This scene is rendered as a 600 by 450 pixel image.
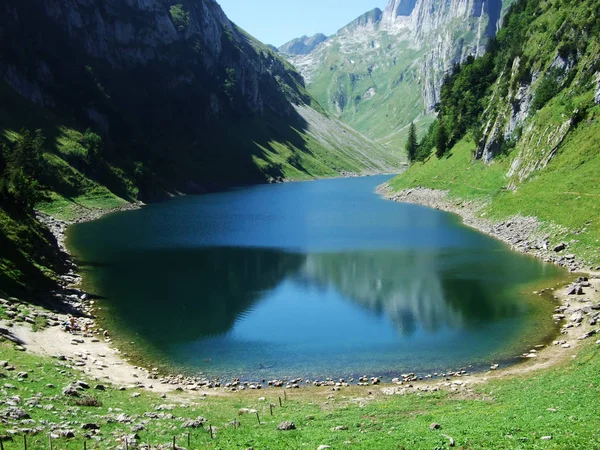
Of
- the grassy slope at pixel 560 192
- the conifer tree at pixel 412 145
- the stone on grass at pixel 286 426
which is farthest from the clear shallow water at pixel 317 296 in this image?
the conifer tree at pixel 412 145

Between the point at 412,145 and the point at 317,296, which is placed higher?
the point at 412,145

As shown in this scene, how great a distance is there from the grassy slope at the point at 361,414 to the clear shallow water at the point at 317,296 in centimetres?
650

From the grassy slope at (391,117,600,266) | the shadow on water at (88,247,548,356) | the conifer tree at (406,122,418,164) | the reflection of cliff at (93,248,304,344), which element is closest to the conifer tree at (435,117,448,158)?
the grassy slope at (391,117,600,266)

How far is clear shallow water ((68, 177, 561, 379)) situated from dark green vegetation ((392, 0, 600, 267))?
9.76 m

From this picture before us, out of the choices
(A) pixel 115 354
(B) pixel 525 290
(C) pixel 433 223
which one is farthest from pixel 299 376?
(C) pixel 433 223

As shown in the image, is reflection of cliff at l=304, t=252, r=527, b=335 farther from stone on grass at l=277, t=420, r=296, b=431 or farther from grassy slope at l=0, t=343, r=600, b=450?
stone on grass at l=277, t=420, r=296, b=431

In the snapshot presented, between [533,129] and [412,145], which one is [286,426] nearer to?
[533,129]

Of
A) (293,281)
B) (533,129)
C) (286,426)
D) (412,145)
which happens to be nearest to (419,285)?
(293,281)

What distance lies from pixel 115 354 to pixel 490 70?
14642 centimetres

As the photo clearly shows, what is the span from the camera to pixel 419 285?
6094 centimetres

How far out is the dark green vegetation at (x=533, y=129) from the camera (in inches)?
3034

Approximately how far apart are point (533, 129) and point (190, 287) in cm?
7699

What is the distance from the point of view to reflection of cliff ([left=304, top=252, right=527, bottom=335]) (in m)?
50.4

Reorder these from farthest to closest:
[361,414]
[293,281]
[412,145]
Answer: [412,145] < [293,281] < [361,414]
